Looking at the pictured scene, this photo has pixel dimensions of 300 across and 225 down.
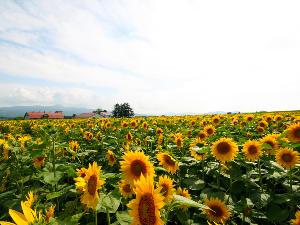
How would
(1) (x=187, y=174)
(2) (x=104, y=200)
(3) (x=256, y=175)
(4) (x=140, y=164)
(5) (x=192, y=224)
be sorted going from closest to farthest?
(2) (x=104, y=200), (4) (x=140, y=164), (5) (x=192, y=224), (3) (x=256, y=175), (1) (x=187, y=174)

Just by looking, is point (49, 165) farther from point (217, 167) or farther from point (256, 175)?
point (256, 175)

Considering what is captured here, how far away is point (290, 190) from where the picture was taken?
4582 millimetres

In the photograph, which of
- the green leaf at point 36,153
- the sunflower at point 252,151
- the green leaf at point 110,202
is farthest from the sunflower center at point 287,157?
the green leaf at point 36,153

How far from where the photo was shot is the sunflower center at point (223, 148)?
16.8ft

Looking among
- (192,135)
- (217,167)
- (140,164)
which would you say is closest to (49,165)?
(140,164)

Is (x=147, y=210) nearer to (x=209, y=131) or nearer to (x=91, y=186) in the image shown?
(x=91, y=186)

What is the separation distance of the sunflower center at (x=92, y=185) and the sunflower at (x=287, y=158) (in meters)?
3.49

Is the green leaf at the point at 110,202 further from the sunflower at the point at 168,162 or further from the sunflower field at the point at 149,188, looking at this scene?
the sunflower at the point at 168,162

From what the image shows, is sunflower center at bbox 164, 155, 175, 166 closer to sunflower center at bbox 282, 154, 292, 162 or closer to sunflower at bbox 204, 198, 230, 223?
sunflower at bbox 204, 198, 230, 223

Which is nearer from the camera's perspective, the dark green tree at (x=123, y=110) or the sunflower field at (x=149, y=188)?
the sunflower field at (x=149, y=188)

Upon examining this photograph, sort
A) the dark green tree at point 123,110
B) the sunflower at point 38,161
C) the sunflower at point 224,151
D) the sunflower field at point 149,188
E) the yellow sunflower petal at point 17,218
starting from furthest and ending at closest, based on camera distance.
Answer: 1. the dark green tree at point 123,110
2. the sunflower at point 38,161
3. the sunflower at point 224,151
4. the sunflower field at point 149,188
5. the yellow sunflower petal at point 17,218

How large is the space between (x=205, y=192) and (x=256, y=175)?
1179 mm

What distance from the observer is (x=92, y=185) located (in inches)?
104

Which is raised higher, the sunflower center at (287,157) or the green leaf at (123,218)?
the sunflower center at (287,157)
